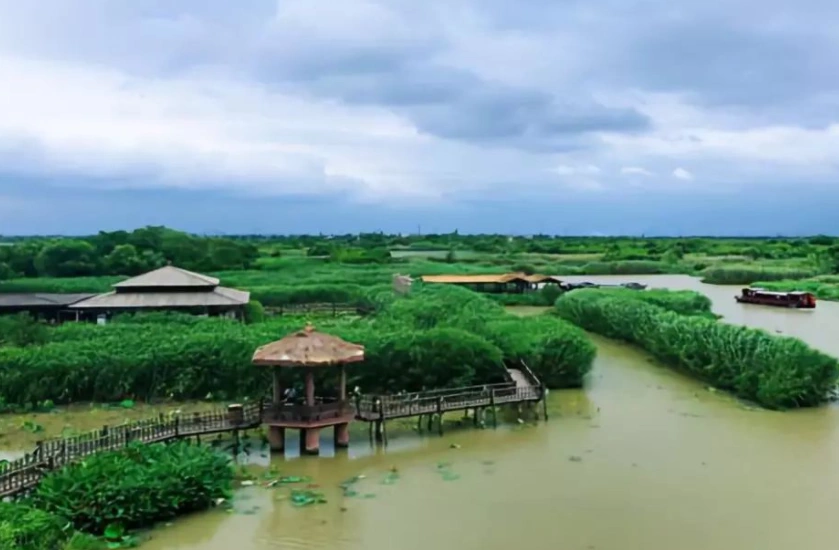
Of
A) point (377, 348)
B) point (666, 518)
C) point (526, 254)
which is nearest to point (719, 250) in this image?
point (526, 254)

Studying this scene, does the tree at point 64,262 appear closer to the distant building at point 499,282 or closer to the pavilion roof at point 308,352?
the distant building at point 499,282

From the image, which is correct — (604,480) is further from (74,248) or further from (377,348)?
(74,248)

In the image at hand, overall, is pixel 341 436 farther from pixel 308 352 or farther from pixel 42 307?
pixel 42 307

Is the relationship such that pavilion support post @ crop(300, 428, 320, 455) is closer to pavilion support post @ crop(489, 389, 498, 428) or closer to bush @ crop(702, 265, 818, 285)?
pavilion support post @ crop(489, 389, 498, 428)

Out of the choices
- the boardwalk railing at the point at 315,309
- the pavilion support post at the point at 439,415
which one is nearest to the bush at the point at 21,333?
the pavilion support post at the point at 439,415

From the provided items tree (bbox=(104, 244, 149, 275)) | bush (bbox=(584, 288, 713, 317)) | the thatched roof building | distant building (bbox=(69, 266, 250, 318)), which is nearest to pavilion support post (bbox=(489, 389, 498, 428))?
distant building (bbox=(69, 266, 250, 318))

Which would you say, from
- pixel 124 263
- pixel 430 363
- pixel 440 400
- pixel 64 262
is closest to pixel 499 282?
pixel 124 263
